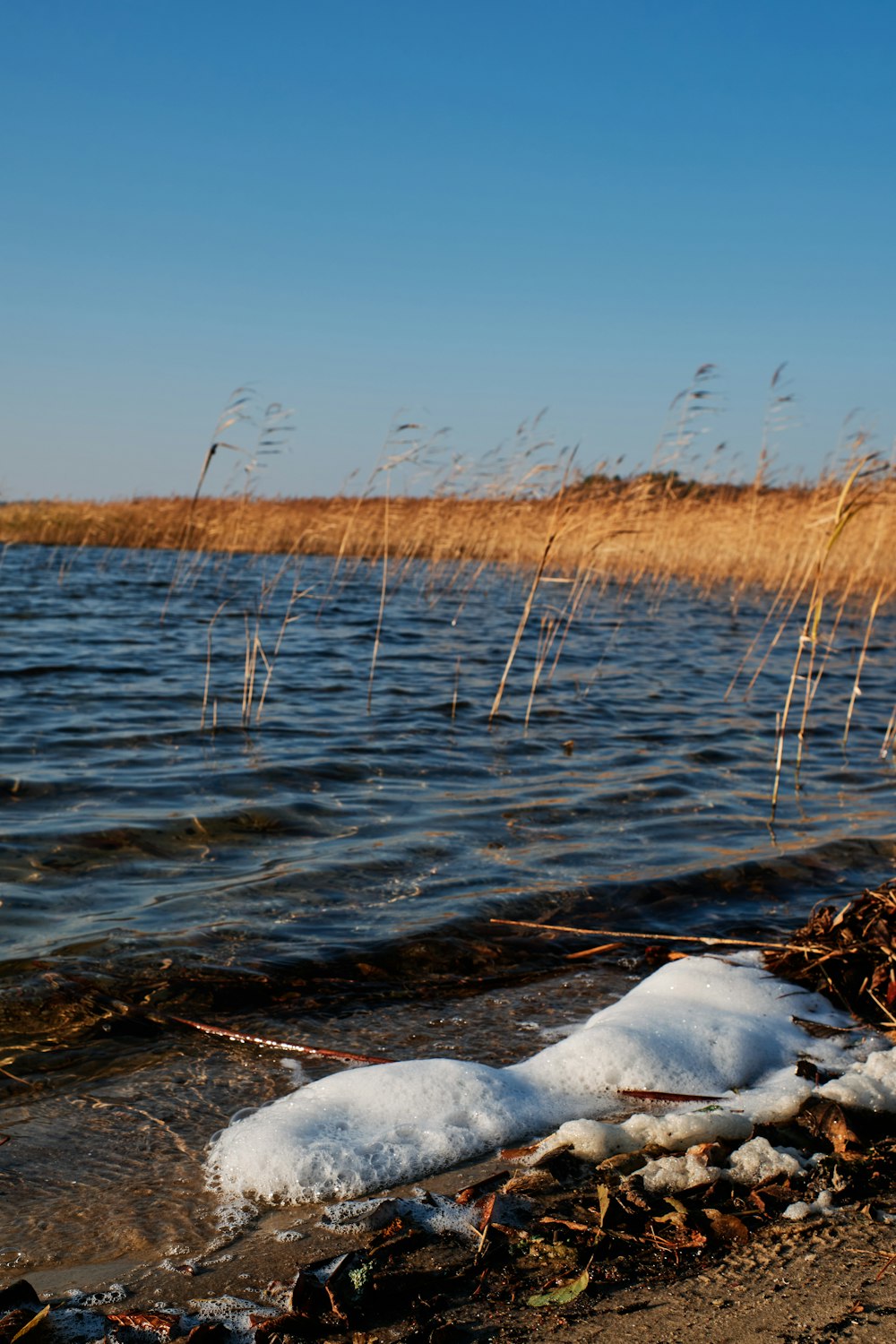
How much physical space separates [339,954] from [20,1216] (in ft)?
4.21

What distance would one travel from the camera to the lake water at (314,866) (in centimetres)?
192

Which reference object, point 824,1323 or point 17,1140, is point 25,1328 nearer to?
point 17,1140

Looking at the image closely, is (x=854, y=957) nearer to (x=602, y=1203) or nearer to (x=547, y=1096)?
(x=547, y=1096)

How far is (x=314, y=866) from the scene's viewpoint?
3492 millimetres

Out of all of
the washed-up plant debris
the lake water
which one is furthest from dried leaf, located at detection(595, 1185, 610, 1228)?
the lake water

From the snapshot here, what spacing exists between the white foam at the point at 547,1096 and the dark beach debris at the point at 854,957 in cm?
7

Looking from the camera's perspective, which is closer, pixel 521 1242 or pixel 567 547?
pixel 521 1242

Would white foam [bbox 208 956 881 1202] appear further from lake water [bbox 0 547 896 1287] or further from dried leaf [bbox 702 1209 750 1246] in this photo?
dried leaf [bbox 702 1209 750 1246]

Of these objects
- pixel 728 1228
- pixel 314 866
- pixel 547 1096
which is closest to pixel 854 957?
pixel 547 1096

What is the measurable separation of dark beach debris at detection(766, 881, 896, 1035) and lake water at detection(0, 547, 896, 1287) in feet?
1.57

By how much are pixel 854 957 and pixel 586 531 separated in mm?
10402

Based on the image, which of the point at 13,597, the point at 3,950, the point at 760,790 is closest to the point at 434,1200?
the point at 3,950

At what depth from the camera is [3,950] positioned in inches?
104

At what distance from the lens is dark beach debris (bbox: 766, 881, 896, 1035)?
239 centimetres
